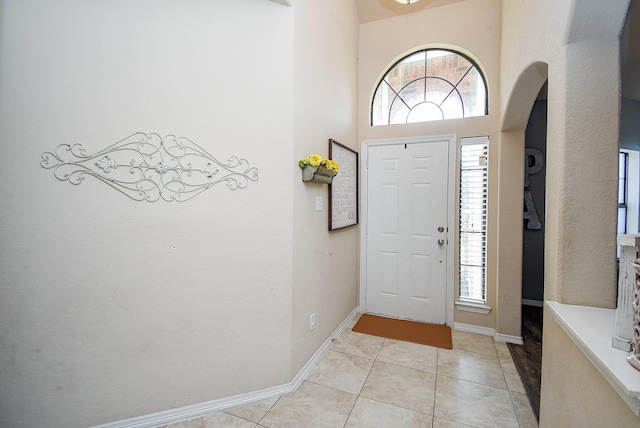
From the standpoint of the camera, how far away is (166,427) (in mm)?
1581

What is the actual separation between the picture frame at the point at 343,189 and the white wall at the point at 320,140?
0.08 metres

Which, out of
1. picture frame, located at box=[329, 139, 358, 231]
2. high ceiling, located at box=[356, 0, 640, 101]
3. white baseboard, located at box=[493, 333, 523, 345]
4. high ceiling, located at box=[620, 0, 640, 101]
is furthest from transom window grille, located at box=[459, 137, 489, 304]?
high ceiling, located at box=[356, 0, 640, 101]

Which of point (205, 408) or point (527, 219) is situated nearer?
point (205, 408)

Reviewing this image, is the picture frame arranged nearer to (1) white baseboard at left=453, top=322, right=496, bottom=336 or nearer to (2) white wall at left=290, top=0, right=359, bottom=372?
(2) white wall at left=290, top=0, right=359, bottom=372

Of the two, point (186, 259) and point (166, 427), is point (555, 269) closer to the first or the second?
point (186, 259)

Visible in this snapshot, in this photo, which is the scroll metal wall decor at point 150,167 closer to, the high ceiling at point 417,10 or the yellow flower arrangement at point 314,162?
the yellow flower arrangement at point 314,162

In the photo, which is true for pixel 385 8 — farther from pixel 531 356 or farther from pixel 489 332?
pixel 531 356

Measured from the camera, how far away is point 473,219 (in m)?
2.78


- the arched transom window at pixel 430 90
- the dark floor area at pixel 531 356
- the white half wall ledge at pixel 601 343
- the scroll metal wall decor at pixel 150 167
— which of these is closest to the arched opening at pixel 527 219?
the dark floor area at pixel 531 356

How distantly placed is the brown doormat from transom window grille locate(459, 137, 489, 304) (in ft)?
1.51

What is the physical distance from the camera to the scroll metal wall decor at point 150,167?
56.3 inches

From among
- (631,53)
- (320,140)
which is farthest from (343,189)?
(631,53)

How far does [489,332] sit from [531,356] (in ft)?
1.31

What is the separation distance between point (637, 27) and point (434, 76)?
1.50 metres
